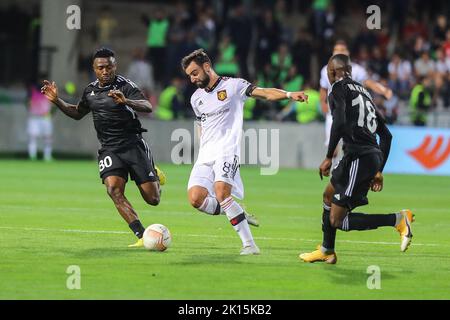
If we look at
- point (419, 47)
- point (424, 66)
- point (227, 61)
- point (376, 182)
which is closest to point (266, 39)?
point (227, 61)

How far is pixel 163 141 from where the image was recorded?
3012 cm

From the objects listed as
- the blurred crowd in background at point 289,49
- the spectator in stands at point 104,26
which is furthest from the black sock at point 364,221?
the spectator in stands at point 104,26

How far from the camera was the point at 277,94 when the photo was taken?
12.0 meters

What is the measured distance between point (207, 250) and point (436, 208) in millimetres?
7095

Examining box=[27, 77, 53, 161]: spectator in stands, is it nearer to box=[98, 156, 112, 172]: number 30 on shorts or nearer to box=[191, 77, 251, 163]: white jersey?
box=[98, 156, 112, 172]: number 30 on shorts

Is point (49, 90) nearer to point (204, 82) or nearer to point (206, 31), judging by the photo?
point (204, 82)

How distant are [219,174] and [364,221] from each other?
168 cm

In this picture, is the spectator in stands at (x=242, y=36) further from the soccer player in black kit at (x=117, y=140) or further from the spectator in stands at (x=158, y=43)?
the soccer player in black kit at (x=117, y=140)

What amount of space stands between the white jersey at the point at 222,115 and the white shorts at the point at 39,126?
18267 millimetres

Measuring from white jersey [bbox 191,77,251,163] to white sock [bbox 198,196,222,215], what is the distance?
1.65 ft

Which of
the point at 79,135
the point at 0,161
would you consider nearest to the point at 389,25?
the point at 79,135

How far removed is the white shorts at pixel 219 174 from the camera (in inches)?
491
